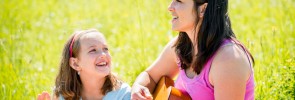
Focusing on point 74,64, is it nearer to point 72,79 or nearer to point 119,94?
point 72,79

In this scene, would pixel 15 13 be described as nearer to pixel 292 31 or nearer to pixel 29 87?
pixel 29 87

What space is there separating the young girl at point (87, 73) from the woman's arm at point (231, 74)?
0.87 meters

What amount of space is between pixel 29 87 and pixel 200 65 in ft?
6.76

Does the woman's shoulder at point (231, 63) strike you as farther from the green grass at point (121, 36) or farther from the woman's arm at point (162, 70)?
the green grass at point (121, 36)

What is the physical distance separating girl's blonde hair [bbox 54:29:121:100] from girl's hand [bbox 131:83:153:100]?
23 centimetres

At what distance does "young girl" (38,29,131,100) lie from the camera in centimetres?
407

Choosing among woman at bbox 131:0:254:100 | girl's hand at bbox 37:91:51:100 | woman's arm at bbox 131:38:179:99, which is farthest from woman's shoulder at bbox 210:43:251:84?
girl's hand at bbox 37:91:51:100

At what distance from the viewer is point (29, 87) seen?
17.1 ft

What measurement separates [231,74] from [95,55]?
41.0 inches

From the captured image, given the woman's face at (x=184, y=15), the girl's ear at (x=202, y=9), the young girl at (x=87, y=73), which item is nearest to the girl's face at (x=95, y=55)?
the young girl at (x=87, y=73)

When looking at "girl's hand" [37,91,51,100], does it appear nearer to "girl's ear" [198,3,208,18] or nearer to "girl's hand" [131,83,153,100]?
"girl's hand" [131,83,153,100]

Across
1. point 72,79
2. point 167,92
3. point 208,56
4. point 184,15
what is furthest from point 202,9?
point 72,79

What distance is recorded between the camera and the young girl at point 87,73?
4.07 meters

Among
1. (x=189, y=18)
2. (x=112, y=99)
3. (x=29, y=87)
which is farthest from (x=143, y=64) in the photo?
(x=189, y=18)
